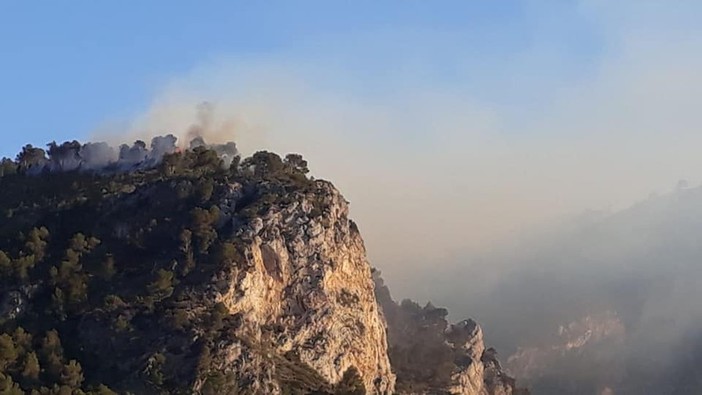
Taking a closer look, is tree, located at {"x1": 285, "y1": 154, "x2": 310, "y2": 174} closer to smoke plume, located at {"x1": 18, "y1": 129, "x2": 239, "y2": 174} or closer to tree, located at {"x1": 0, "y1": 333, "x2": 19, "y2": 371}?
smoke plume, located at {"x1": 18, "y1": 129, "x2": 239, "y2": 174}

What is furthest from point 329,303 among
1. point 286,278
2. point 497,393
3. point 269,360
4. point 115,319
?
point 497,393

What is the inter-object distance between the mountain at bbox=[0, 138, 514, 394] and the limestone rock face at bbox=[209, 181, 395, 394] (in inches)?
5.9

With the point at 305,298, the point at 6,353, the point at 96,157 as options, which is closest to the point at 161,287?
the point at 305,298

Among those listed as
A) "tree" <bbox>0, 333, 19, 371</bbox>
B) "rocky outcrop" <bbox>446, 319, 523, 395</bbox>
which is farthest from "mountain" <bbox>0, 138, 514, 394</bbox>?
"rocky outcrop" <bbox>446, 319, 523, 395</bbox>

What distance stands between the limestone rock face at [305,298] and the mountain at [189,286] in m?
0.15

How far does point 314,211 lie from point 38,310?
97.8 ft

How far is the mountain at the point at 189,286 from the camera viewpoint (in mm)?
100375

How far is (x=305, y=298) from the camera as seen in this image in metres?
114

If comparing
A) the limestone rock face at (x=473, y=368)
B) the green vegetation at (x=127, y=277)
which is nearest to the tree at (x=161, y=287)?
the green vegetation at (x=127, y=277)

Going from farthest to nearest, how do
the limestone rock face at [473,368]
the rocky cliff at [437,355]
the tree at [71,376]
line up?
Result: the limestone rock face at [473,368], the rocky cliff at [437,355], the tree at [71,376]

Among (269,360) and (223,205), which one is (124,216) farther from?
(269,360)

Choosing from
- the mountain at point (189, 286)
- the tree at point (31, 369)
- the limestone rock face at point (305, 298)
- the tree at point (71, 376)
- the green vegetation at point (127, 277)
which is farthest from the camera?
the limestone rock face at point (305, 298)

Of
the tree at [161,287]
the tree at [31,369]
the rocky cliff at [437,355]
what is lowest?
the tree at [31,369]

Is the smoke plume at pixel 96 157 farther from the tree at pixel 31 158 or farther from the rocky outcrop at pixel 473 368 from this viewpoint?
the rocky outcrop at pixel 473 368
